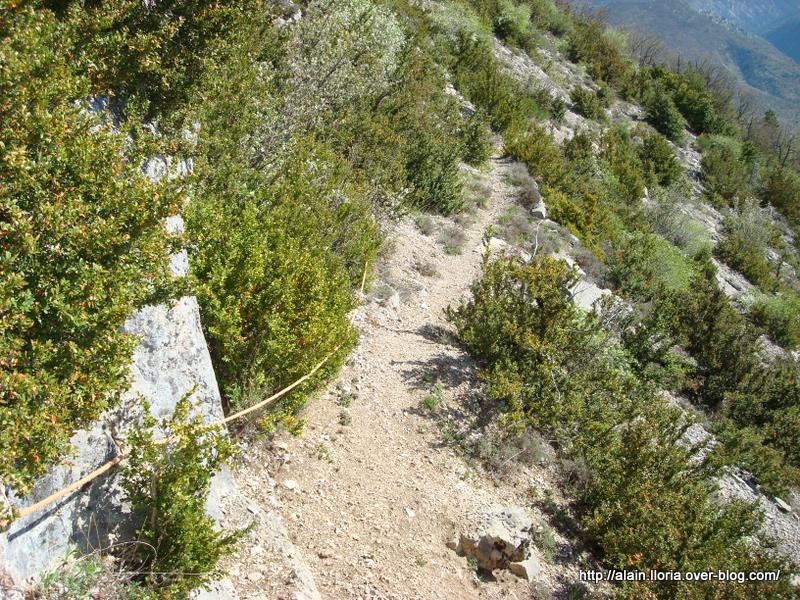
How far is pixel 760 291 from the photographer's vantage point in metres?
17.4

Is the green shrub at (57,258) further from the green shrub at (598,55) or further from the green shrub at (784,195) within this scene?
the green shrub at (784,195)

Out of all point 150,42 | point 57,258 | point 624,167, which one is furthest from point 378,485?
point 624,167

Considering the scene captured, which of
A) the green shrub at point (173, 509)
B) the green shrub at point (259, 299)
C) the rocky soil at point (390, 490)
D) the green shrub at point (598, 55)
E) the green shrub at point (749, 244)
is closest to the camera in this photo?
the green shrub at point (173, 509)

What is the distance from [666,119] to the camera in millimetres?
24766

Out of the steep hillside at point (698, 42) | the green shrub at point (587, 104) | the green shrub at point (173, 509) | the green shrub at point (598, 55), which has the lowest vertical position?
the green shrub at point (173, 509)

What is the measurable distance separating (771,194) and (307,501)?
90.4 feet

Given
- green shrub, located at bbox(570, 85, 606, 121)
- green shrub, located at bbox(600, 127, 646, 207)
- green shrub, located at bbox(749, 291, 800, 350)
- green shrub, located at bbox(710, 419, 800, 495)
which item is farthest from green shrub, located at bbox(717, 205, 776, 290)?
green shrub, located at bbox(710, 419, 800, 495)

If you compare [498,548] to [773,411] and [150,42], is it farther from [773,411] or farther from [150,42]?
[773,411]

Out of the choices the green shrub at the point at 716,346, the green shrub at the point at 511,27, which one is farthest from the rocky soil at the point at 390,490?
the green shrub at the point at 511,27

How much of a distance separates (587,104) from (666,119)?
5.09 meters

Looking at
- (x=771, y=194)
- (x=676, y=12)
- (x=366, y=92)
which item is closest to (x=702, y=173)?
(x=771, y=194)

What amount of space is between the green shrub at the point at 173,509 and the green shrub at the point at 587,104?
2254cm

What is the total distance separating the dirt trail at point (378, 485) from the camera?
4.20 meters

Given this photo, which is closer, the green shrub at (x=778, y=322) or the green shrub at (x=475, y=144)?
→ the green shrub at (x=475, y=144)
